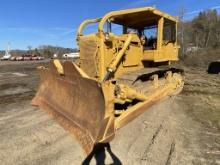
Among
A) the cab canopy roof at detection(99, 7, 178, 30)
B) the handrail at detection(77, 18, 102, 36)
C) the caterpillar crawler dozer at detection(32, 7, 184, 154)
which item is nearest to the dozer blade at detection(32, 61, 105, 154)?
the caterpillar crawler dozer at detection(32, 7, 184, 154)

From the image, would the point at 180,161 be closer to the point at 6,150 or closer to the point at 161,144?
the point at 161,144

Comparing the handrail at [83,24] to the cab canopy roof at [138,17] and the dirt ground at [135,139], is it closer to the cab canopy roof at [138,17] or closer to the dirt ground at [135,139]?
the cab canopy roof at [138,17]

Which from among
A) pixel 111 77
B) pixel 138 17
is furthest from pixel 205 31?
pixel 111 77

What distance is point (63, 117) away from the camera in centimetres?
588

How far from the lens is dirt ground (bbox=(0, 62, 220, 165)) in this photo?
175 inches

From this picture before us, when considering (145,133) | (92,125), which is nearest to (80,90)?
(92,125)

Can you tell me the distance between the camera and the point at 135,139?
521 centimetres

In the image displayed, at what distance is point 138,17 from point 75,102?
10.6 feet

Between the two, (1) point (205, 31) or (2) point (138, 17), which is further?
(1) point (205, 31)

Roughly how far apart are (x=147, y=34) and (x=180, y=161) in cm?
460

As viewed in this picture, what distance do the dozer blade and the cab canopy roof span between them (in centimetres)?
178

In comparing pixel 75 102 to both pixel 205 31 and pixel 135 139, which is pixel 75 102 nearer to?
pixel 135 139

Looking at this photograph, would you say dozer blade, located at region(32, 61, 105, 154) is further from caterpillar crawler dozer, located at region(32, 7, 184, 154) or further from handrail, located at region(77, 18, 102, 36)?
handrail, located at region(77, 18, 102, 36)

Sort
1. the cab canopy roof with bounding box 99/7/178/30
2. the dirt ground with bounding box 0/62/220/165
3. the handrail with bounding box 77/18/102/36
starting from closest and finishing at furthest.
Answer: the dirt ground with bounding box 0/62/220/165, the cab canopy roof with bounding box 99/7/178/30, the handrail with bounding box 77/18/102/36
